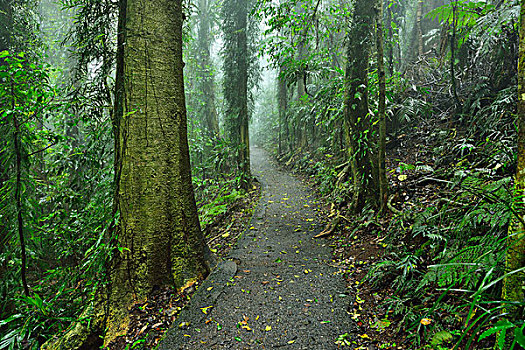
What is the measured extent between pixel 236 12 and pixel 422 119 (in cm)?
647

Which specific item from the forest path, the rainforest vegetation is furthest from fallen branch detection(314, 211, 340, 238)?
the forest path

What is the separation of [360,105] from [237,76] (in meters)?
5.15

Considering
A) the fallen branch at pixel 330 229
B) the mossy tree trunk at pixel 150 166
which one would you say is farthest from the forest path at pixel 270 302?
the mossy tree trunk at pixel 150 166

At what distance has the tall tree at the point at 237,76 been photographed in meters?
8.80

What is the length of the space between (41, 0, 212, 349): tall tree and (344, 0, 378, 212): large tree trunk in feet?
10.8

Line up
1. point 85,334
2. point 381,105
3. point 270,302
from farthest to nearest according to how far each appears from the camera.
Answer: point 381,105
point 270,302
point 85,334

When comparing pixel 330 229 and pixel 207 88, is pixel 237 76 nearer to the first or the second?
pixel 330 229

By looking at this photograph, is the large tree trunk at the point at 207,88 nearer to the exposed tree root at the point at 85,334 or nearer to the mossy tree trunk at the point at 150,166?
the mossy tree trunk at the point at 150,166

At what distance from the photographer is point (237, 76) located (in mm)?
9133

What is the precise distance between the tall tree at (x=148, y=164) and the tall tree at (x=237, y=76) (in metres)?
5.65

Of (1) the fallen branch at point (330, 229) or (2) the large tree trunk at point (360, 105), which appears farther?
(1) the fallen branch at point (330, 229)

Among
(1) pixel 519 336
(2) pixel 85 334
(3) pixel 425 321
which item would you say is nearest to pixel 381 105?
(3) pixel 425 321

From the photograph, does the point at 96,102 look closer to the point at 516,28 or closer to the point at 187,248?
the point at 187,248

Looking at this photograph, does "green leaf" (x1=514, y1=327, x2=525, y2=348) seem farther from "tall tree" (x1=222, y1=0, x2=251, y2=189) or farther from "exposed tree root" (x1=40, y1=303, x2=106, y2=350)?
"tall tree" (x1=222, y1=0, x2=251, y2=189)
